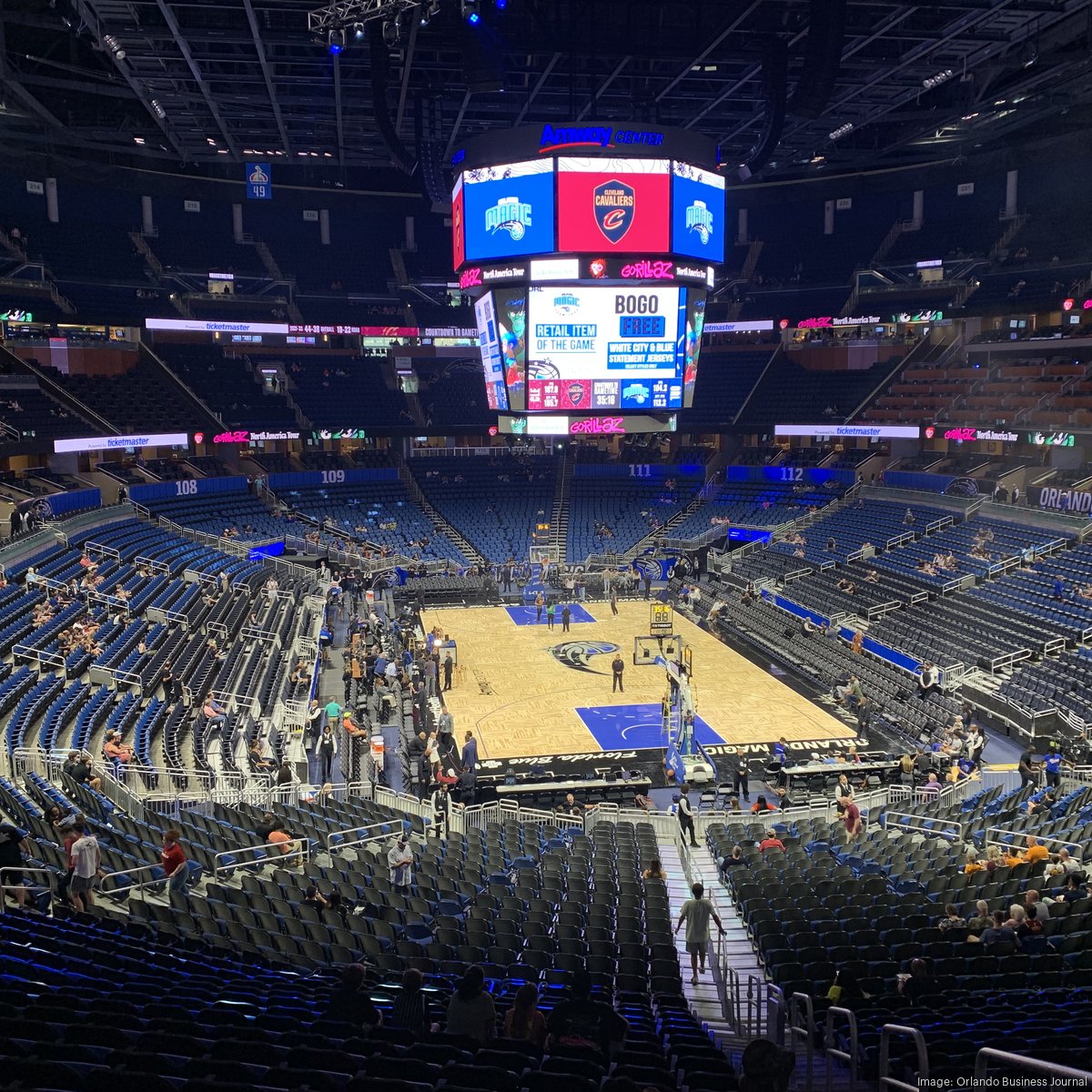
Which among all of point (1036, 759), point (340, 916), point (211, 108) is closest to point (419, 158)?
point (211, 108)

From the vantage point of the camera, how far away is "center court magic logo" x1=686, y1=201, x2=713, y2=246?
31453mm

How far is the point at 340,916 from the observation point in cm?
1188

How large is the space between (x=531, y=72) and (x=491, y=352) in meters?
10.3

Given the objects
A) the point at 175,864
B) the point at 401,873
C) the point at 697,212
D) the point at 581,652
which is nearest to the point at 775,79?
the point at 697,212

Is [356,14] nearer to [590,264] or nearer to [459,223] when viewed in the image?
[459,223]

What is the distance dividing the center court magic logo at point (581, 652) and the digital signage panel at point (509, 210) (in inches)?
538

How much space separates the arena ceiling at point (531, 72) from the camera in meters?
30.4

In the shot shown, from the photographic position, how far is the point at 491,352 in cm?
3394

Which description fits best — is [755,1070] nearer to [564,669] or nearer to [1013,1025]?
[1013,1025]

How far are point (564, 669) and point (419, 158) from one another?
801 inches

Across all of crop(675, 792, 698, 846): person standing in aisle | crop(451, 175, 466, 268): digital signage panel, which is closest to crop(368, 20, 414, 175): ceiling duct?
crop(451, 175, 466, 268): digital signage panel

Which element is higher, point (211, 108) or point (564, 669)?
point (211, 108)

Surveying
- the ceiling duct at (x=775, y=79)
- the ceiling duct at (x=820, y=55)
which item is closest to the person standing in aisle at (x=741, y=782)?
the ceiling duct at (x=820, y=55)

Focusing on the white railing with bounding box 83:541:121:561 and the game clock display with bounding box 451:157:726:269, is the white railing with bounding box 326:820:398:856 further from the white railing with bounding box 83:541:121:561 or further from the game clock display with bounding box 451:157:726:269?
the white railing with bounding box 83:541:121:561
